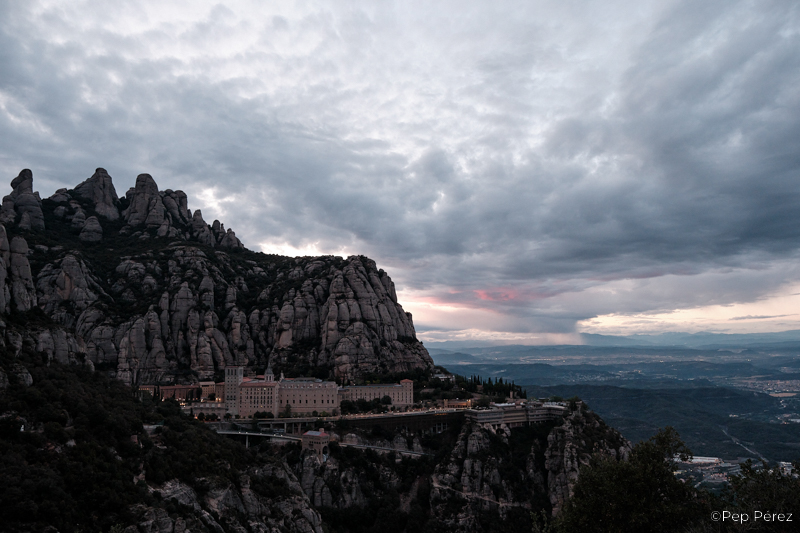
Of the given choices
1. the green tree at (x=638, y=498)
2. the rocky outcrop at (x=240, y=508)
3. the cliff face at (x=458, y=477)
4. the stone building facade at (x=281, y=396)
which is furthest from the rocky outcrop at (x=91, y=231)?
the green tree at (x=638, y=498)

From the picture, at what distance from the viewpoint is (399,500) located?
9144cm

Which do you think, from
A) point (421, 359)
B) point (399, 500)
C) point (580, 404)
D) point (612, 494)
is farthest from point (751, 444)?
point (612, 494)

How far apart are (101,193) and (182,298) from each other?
65.6 meters

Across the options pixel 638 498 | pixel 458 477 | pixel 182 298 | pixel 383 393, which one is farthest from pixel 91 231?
pixel 638 498

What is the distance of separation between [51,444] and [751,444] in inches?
8429

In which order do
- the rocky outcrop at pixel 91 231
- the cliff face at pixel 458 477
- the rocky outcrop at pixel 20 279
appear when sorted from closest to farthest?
the rocky outcrop at pixel 20 279, the cliff face at pixel 458 477, the rocky outcrop at pixel 91 231

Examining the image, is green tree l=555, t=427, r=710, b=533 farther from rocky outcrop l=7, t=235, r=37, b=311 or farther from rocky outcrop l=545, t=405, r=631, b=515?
rocky outcrop l=7, t=235, r=37, b=311

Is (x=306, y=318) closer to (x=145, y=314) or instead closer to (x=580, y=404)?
(x=145, y=314)

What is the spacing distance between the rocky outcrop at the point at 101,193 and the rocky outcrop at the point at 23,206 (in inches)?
724

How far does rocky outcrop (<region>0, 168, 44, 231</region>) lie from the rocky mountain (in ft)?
1.15

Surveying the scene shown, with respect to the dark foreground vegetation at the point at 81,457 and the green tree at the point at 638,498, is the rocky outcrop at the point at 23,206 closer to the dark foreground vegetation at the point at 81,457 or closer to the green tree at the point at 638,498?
the dark foreground vegetation at the point at 81,457

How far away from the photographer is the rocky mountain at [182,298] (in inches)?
5034

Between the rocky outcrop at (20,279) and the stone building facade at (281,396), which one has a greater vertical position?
the rocky outcrop at (20,279)

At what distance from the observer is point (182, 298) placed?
139500mm
